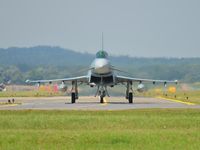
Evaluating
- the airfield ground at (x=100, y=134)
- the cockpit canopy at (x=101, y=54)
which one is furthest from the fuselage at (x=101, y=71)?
the airfield ground at (x=100, y=134)

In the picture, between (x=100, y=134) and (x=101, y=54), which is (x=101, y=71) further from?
(x=100, y=134)

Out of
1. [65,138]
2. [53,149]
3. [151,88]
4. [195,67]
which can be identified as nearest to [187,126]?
[65,138]

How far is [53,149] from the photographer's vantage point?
2003 cm

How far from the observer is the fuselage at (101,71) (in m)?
58.5

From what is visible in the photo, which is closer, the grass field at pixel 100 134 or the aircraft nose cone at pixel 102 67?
the grass field at pixel 100 134

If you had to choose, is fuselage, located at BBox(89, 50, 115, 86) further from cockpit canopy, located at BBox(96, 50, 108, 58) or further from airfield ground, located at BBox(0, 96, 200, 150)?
airfield ground, located at BBox(0, 96, 200, 150)

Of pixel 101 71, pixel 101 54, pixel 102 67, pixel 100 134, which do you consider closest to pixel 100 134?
pixel 100 134

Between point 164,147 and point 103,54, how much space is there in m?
39.8

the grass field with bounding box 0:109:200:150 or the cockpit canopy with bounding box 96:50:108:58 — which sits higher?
the cockpit canopy with bounding box 96:50:108:58

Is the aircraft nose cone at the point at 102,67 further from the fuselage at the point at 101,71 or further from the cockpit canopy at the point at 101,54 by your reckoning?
the cockpit canopy at the point at 101,54

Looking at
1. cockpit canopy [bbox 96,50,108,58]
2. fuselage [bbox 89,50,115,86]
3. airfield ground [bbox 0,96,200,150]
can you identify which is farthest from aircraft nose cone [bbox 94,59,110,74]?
airfield ground [bbox 0,96,200,150]

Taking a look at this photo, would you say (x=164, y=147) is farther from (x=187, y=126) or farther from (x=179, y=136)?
(x=187, y=126)

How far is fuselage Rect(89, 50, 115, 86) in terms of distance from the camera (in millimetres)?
58494

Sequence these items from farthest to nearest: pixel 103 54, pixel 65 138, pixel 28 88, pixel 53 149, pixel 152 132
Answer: pixel 28 88 → pixel 103 54 → pixel 152 132 → pixel 65 138 → pixel 53 149
